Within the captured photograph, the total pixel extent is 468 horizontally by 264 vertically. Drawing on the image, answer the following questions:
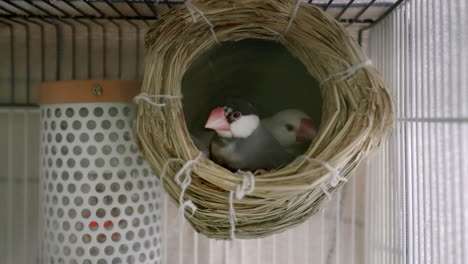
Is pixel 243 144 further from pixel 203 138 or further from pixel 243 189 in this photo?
pixel 243 189

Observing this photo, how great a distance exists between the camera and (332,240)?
1.03 metres

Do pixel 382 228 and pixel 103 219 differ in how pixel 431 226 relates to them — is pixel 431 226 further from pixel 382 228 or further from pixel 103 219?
pixel 103 219

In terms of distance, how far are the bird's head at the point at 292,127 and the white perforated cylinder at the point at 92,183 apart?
0.30 m

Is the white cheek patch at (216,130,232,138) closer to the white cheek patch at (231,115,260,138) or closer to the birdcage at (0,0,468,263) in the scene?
the white cheek patch at (231,115,260,138)

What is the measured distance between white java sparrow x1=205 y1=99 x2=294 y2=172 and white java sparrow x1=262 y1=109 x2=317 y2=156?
5cm

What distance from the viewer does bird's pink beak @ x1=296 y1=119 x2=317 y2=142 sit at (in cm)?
91

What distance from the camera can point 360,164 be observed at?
0.98 meters

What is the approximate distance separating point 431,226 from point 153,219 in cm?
48

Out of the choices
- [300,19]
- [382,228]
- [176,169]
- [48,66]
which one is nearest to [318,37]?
[300,19]

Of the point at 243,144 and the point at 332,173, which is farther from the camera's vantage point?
the point at 243,144

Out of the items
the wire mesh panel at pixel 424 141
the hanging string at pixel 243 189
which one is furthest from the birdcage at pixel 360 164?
the hanging string at pixel 243 189

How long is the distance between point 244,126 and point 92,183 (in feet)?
0.96

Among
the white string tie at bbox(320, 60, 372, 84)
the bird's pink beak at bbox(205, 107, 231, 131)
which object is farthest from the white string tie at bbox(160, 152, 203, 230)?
the white string tie at bbox(320, 60, 372, 84)

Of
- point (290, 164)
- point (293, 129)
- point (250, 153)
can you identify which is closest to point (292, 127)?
point (293, 129)
